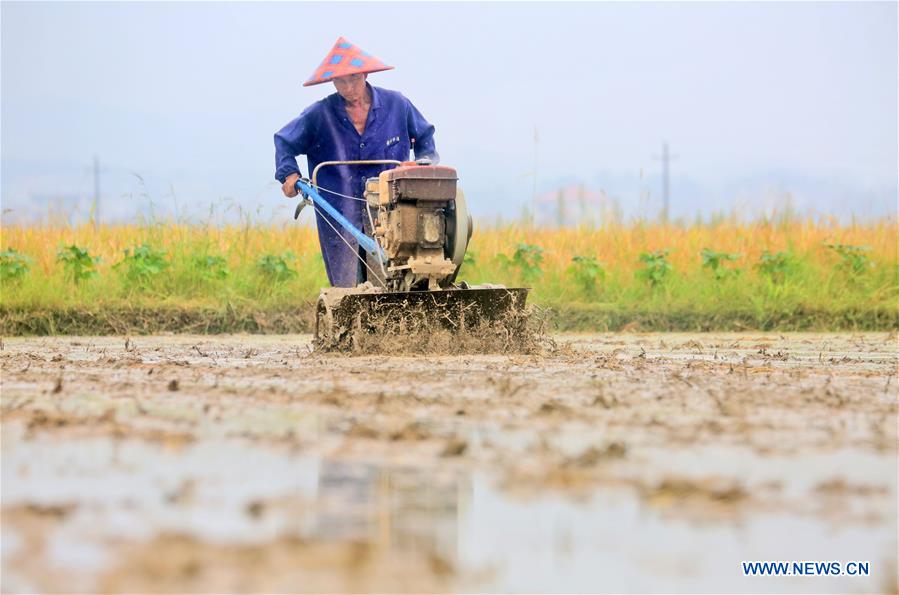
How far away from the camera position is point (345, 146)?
930 cm

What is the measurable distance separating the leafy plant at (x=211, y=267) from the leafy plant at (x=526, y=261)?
253cm

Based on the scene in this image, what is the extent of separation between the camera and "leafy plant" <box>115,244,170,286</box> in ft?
40.1

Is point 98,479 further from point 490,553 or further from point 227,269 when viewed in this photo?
point 227,269

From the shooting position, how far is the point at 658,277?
497 inches

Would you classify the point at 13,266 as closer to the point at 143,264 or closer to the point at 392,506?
the point at 143,264

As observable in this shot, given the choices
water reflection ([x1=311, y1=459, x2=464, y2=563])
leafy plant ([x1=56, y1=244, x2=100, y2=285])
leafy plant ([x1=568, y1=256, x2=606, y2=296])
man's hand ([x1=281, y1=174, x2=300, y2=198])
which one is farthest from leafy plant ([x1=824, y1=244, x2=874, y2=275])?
water reflection ([x1=311, y1=459, x2=464, y2=563])

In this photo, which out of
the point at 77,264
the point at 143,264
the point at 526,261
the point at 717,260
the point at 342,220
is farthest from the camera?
the point at 717,260

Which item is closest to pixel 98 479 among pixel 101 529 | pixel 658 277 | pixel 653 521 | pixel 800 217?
pixel 101 529

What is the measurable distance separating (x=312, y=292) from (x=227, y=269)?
2.77 feet

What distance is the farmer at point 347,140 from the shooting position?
9227 millimetres

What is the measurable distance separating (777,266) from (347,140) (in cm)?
516

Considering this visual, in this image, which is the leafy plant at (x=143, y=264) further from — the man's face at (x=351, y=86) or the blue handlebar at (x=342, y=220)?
the man's face at (x=351, y=86)

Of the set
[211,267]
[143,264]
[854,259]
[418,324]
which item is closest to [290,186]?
[418,324]

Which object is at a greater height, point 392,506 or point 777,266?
point 777,266
